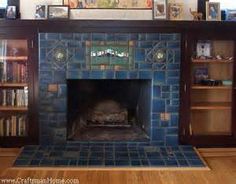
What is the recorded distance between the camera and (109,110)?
430 centimetres

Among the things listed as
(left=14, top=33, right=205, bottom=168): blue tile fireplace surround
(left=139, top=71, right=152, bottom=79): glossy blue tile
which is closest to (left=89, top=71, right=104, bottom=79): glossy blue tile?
(left=14, top=33, right=205, bottom=168): blue tile fireplace surround

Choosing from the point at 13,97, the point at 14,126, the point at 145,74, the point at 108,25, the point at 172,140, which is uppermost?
the point at 108,25

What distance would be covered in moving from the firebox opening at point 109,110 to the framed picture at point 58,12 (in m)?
0.67

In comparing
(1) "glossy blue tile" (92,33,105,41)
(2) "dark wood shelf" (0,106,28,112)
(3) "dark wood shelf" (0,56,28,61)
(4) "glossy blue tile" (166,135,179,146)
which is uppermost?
(1) "glossy blue tile" (92,33,105,41)

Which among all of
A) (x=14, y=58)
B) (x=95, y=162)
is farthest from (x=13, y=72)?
(x=95, y=162)

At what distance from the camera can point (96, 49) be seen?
368cm

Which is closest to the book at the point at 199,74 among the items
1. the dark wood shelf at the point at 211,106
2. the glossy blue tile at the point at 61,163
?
the dark wood shelf at the point at 211,106

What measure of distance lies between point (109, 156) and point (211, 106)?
4.03ft

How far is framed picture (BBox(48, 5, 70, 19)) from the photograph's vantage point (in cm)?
374

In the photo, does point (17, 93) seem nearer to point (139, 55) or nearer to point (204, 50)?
point (139, 55)

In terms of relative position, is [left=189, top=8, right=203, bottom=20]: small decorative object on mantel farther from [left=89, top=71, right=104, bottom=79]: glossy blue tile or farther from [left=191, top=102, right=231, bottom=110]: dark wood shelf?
[left=89, top=71, right=104, bottom=79]: glossy blue tile

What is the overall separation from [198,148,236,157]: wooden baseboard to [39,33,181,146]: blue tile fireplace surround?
14.8 inches

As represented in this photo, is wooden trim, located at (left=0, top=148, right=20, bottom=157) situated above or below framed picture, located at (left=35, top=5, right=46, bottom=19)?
below

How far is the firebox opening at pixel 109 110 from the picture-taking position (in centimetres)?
397
